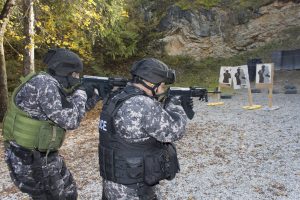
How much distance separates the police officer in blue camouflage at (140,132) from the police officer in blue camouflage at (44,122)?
0.49 meters

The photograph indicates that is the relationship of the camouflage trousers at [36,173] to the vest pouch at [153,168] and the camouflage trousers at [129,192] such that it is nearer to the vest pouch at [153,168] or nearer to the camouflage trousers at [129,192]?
the camouflage trousers at [129,192]

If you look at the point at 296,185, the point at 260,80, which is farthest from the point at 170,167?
the point at 260,80

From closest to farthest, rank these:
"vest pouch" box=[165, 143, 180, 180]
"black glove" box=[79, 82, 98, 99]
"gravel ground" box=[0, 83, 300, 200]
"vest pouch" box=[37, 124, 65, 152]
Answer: "vest pouch" box=[165, 143, 180, 180]
"vest pouch" box=[37, 124, 65, 152]
"black glove" box=[79, 82, 98, 99]
"gravel ground" box=[0, 83, 300, 200]

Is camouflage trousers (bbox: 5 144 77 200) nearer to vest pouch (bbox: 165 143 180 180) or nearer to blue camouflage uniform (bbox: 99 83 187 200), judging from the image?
blue camouflage uniform (bbox: 99 83 187 200)

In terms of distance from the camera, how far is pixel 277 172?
5750mm

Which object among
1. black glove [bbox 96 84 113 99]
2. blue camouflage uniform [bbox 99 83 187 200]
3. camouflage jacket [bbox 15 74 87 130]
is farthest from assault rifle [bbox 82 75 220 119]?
blue camouflage uniform [bbox 99 83 187 200]

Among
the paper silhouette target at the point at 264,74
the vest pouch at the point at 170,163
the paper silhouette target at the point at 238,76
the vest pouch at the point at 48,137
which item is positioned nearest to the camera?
the vest pouch at the point at 170,163

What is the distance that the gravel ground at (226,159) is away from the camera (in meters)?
5.20

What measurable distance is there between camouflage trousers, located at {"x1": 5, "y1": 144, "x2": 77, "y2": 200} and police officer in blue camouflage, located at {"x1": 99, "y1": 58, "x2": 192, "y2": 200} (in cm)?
62

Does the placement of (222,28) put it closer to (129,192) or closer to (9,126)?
(9,126)

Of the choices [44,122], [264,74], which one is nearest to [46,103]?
[44,122]

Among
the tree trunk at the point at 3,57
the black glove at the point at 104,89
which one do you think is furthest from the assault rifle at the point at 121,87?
the tree trunk at the point at 3,57

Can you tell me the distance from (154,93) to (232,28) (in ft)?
53.2

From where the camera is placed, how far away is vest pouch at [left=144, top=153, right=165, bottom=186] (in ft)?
9.64
